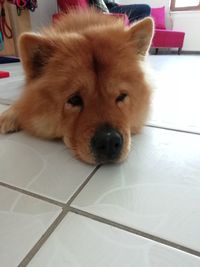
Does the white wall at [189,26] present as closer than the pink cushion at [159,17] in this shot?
No

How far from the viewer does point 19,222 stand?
1.94 feet

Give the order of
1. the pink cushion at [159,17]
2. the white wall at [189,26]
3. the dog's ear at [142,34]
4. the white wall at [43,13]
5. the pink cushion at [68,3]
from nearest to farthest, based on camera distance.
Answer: the dog's ear at [142,34]
the pink cushion at [68,3]
the white wall at [43,13]
the pink cushion at [159,17]
the white wall at [189,26]

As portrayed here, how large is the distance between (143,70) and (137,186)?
54 centimetres

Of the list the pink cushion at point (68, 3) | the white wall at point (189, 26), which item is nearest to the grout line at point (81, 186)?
the pink cushion at point (68, 3)

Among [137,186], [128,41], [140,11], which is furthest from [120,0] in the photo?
[137,186]

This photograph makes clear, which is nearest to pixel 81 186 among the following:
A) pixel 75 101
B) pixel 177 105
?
pixel 75 101

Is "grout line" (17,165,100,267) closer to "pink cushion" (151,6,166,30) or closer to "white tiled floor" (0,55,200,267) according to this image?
"white tiled floor" (0,55,200,267)

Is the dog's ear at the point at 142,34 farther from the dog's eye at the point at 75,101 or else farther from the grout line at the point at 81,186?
the grout line at the point at 81,186

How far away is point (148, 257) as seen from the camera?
510 millimetres

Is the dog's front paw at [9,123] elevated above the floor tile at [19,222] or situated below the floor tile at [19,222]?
below

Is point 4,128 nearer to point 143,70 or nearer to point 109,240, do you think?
point 143,70

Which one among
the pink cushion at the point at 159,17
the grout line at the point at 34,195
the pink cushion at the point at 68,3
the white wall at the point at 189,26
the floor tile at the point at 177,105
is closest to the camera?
the grout line at the point at 34,195

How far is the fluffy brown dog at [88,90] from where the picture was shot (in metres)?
0.84

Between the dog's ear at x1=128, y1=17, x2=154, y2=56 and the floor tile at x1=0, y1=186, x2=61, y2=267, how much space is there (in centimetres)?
74
